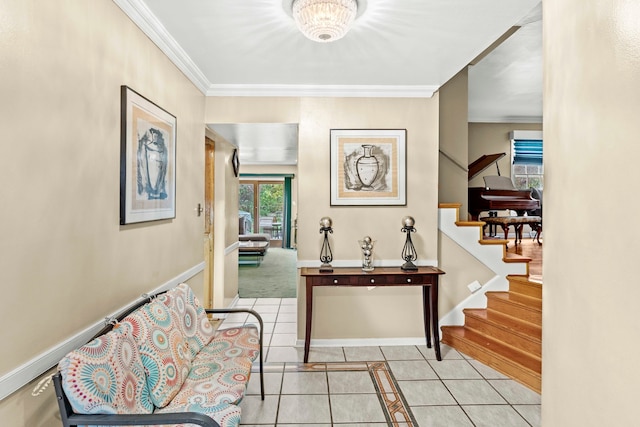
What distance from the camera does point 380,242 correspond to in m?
3.44

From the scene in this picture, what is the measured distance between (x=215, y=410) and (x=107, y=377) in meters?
0.49

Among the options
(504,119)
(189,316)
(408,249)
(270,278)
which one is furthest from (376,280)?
(504,119)

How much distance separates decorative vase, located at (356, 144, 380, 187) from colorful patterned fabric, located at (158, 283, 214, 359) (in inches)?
74.4

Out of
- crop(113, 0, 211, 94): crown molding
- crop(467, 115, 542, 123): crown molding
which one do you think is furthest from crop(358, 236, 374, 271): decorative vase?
crop(467, 115, 542, 123): crown molding

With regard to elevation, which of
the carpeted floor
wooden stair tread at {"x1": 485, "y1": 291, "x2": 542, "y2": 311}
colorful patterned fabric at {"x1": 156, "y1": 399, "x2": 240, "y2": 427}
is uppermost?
wooden stair tread at {"x1": 485, "y1": 291, "x2": 542, "y2": 311}

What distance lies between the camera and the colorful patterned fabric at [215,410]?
1.50 m

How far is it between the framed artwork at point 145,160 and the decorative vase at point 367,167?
1.70 meters

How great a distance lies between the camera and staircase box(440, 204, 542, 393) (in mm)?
2779

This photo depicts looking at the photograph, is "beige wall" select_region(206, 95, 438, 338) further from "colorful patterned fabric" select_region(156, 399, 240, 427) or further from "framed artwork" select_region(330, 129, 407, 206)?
"colorful patterned fabric" select_region(156, 399, 240, 427)

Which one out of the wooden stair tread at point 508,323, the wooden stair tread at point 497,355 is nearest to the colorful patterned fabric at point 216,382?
the wooden stair tread at point 497,355

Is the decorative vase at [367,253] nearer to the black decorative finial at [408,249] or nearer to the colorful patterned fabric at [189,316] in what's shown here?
the black decorative finial at [408,249]

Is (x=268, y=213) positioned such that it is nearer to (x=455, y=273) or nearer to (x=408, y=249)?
(x=408, y=249)

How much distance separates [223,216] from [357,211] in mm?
1776

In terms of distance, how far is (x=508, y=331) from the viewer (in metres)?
2.98
